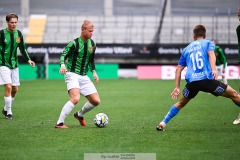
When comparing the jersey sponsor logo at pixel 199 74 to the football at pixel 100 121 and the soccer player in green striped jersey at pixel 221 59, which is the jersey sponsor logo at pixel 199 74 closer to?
the football at pixel 100 121

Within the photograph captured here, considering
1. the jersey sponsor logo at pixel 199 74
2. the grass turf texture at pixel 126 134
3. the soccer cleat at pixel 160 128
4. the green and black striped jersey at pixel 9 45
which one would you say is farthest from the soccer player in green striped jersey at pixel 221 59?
the jersey sponsor logo at pixel 199 74

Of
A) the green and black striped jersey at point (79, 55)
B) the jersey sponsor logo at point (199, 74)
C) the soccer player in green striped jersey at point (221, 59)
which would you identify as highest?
the green and black striped jersey at point (79, 55)

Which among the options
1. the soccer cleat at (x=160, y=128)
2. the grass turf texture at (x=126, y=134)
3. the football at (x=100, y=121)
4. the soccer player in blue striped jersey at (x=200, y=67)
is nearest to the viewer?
the grass turf texture at (x=126, y=134)

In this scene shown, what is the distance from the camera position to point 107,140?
907 centimetres

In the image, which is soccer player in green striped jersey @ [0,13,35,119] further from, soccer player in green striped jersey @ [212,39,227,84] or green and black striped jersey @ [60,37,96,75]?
soccer player in green striped jersey @ [212,39,227,84]

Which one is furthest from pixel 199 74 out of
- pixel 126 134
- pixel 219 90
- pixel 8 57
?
pixel 8 57

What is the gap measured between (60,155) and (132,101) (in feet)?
36.4

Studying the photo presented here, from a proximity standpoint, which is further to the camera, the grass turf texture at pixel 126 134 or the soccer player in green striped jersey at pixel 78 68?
the soccer player in green striped jersey at pixel 78 68

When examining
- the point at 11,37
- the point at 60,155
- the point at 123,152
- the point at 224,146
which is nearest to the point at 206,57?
the point at 224,146

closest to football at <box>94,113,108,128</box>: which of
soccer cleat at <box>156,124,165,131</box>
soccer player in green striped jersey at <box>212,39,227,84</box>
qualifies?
soccer cleat at <box>156,124,165,131</box>

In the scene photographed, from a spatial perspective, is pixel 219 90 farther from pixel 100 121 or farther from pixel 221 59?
pixel 221 59

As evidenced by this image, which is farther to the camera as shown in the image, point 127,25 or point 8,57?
point 127,25

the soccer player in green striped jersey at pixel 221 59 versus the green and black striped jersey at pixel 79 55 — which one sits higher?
the green and black striped jersey at pixel 79 55

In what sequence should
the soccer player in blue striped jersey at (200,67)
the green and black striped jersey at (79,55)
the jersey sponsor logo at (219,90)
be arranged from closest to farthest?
the soccer player in blue striped jersey at (200,67)
the jersey sponsor logo at (219,90)
the green and black striped jersey at (79,55)
